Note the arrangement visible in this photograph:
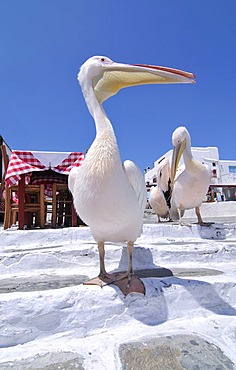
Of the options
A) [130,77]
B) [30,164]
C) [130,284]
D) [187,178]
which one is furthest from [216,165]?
[130,284]

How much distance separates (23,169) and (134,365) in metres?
3.19

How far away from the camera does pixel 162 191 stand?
16.0 feet

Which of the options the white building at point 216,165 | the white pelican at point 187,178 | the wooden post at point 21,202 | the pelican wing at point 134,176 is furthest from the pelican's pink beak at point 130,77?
the white building at point 216,165

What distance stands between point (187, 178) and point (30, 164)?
7.92ft

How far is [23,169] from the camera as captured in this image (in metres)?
3.82

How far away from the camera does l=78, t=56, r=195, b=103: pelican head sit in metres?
2.09

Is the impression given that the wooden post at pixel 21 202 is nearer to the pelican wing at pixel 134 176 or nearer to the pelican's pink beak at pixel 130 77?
the pelican's pink beak at pixel 130 77

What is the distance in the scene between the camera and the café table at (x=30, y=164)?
385cm

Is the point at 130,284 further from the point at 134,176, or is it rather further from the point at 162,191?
the point at 162,191

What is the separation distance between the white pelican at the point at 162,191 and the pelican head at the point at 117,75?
2.52m

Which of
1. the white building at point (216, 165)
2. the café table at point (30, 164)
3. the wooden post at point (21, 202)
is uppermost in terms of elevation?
the white building at point (216, 165)

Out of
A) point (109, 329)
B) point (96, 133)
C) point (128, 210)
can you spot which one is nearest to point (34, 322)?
point (109, 329)

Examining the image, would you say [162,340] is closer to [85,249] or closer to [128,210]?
[128,210]

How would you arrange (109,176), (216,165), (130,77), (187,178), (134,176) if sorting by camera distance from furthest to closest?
(216,165) < (187,178) < (130,77) < (134,176) < (109,176)
